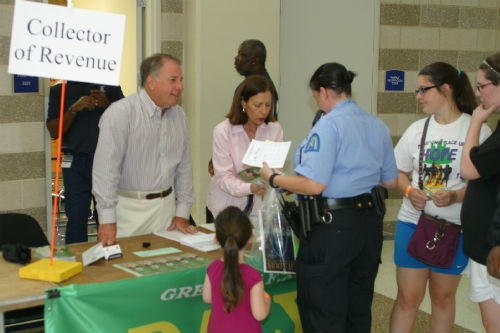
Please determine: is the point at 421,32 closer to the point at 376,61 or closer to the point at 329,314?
the point at 376,61

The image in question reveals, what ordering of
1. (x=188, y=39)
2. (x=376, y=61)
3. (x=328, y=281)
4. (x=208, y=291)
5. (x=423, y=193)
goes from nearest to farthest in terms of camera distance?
(x=208, y=291), (x=328, y=281), (x=423, y=193), (x=188, y=39), (x=376, y=61)

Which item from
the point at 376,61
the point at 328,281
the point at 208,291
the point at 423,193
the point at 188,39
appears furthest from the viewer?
the point at 376,61

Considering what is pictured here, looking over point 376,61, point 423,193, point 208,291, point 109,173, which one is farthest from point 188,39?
point 208,291

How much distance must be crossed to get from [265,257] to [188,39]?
2853 millimetres

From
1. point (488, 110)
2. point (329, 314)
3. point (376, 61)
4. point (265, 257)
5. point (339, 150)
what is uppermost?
point (376, 61)

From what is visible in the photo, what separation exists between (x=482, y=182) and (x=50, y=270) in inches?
73.3

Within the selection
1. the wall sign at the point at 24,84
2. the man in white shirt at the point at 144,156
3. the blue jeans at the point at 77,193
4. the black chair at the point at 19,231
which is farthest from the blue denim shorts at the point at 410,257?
the wall sign at the point at 24,84

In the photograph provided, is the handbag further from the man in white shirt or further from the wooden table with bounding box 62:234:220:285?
the man in white shirt

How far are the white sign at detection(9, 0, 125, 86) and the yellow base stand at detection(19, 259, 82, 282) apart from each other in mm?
786

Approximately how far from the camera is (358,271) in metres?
2.76

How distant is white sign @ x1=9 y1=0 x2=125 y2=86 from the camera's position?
7.86ft

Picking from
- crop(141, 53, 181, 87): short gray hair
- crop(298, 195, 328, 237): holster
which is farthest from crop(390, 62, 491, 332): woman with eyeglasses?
crop(141, 53, 181, 87): short gray hair

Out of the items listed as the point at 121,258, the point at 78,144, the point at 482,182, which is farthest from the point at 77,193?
the point at 482,182

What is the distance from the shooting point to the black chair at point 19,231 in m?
3.06
